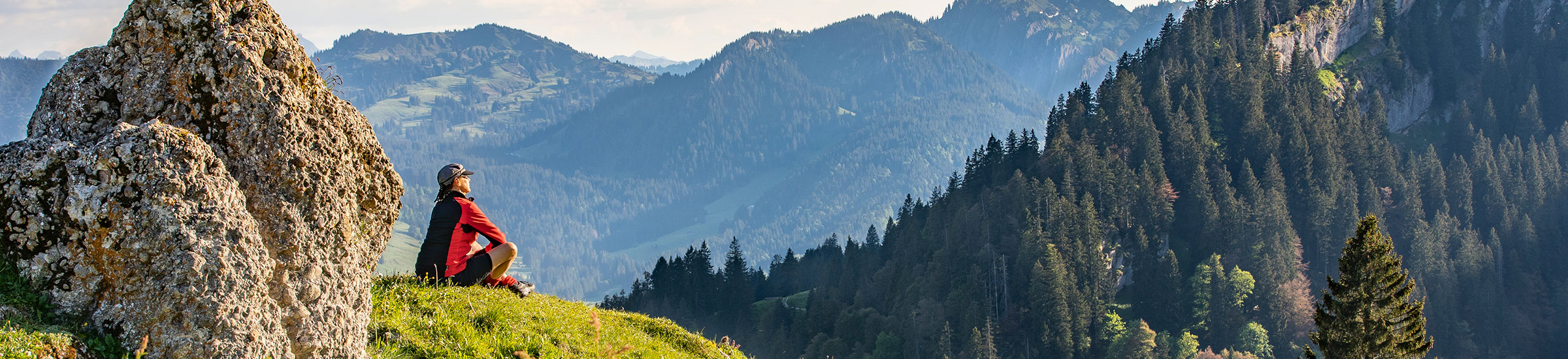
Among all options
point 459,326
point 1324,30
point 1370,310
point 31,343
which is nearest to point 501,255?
point 459,326

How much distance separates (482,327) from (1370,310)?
2795cm

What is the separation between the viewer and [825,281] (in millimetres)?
134000

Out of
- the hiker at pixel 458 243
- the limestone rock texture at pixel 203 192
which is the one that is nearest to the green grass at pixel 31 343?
the limestone rock texture at pixel 203 192

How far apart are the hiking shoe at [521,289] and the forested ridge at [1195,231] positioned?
81.4m

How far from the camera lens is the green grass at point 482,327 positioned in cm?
909

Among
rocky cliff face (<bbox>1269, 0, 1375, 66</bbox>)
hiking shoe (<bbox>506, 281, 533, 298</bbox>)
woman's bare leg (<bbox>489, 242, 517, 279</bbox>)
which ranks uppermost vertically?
rocky cliff face (<bbox>1269, 0, 1375, 66</bbox>)

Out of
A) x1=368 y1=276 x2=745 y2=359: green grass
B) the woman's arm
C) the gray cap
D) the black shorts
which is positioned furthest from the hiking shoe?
the gray cap

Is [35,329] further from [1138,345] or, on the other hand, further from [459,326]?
[1138,345]

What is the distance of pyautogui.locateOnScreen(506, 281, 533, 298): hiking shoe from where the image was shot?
12.4 metres

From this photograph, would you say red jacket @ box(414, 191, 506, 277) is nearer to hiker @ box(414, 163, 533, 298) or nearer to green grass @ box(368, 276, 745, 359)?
hiker @ box(414, 163, 533, 298)

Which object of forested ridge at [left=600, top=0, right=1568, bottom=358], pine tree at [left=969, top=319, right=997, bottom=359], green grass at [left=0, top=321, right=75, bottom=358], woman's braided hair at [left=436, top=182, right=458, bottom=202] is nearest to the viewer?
green grass at [left=0, top=321, right=75, bottom=358]

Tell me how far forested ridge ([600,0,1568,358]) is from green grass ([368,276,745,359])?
270ft

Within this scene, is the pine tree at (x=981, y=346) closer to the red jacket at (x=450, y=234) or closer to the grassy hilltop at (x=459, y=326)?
the grassy hilltop at (x=459, y=326)

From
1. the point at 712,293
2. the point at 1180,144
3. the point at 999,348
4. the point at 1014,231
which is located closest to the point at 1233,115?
the point at 1180,144
